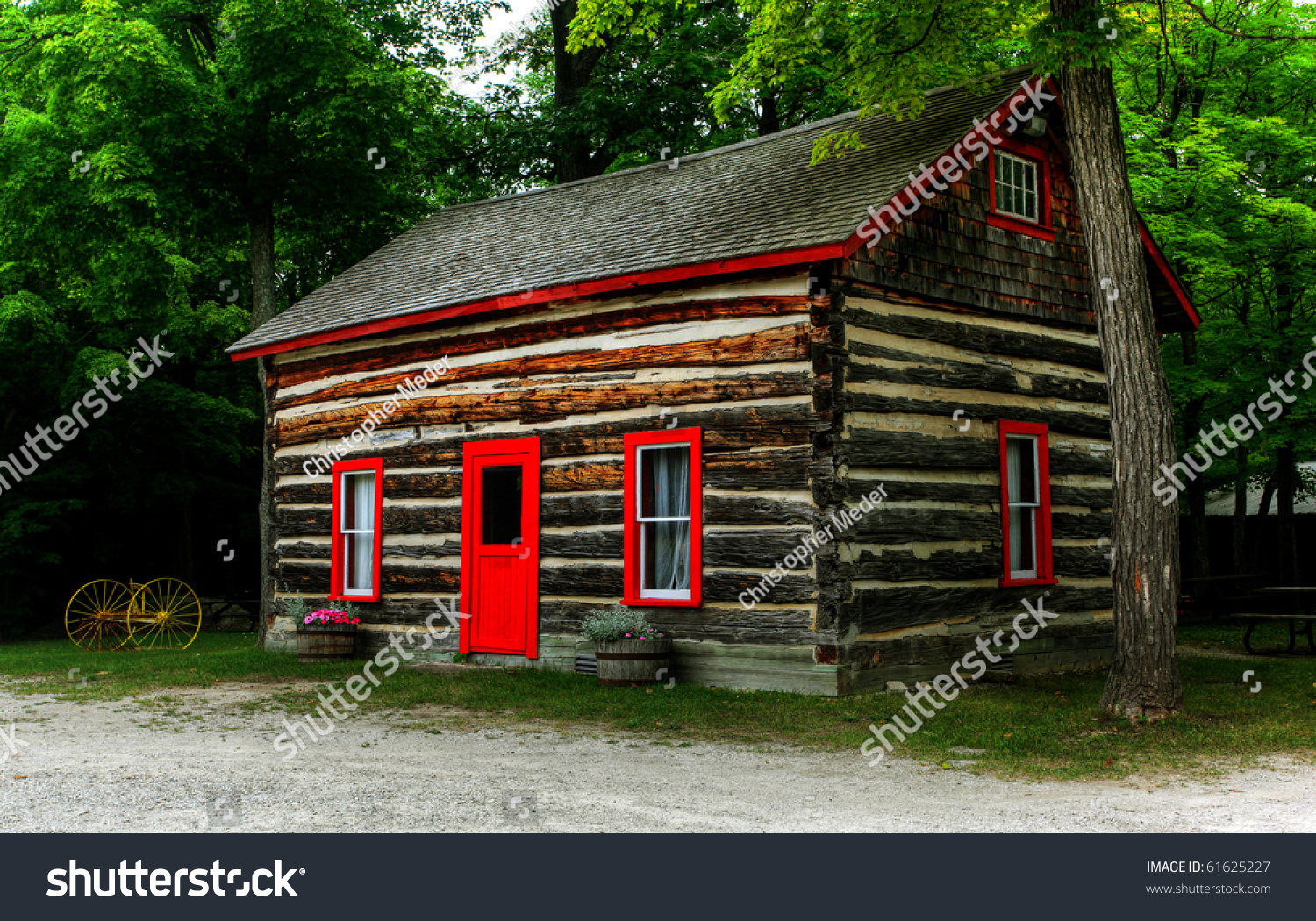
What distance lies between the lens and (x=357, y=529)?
15133 mm

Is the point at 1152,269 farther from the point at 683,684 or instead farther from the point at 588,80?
the point at 588,80

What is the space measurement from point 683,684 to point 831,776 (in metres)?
4.08

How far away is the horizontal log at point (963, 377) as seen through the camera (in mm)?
11141

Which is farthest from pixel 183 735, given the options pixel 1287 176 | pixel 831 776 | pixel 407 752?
pixel 1287 176

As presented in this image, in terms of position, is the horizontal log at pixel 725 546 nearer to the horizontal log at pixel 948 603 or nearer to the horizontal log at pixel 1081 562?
the horizontal log at pixel 948 603

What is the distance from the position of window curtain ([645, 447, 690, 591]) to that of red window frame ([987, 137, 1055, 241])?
4.38 m

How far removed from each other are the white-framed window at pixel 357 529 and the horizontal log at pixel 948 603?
6.89m

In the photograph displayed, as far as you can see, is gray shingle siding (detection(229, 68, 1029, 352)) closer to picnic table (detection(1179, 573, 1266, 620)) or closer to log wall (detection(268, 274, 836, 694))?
log wall (detection(268, 274, 836, 694))

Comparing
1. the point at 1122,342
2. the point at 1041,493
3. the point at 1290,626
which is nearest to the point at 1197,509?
the point at 1290,626

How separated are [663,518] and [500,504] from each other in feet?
7.83

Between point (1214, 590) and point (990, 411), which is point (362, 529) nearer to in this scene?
point (990, 411)

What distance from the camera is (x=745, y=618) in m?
11.1

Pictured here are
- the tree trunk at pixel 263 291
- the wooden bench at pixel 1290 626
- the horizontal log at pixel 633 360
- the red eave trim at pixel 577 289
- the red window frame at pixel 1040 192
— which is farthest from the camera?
the tree trunk at pixel 263 291

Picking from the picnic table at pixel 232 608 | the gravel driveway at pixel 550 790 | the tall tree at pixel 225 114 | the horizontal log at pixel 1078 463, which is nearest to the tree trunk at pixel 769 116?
the tall tree at pixel 225 114
